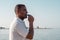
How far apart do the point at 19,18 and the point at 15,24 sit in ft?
0.42

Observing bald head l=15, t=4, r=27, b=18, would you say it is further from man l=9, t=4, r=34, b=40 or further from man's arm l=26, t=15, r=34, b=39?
man's arm l=26, t=15, r=34, b=39

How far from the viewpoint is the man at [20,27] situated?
3.52 m

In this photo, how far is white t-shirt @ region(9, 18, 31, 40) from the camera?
3.51 meters

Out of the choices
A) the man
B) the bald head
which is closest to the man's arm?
the man

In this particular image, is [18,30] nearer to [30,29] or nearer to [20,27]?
[20,27]

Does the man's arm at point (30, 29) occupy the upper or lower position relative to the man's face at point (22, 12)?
lower

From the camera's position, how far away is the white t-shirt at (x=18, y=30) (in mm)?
3514

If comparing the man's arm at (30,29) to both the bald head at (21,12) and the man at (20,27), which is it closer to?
the man at (20,27)

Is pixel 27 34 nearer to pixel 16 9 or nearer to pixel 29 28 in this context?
pixel 29 28

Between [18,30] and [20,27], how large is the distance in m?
0.06

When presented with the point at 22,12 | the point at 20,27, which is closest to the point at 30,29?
the point at 20,27

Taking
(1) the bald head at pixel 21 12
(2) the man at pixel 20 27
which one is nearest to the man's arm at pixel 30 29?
(2) the man at pixel 20 27

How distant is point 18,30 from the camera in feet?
11.6

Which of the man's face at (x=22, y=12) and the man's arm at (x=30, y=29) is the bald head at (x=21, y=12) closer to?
the man's face at (x=22, y=12)
